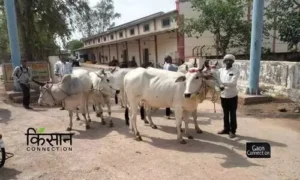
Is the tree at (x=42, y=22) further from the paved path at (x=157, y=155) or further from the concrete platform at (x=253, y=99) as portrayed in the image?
the concrete platform at (x=253, y=99)

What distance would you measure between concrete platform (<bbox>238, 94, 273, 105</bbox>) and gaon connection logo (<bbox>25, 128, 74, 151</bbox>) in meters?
5.79

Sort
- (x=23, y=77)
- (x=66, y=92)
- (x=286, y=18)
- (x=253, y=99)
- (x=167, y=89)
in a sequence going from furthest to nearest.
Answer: (x=286, y=18) → (x=23, y=77) → (x=253, y=99) → (x=66, y=92) → (x=167, y=89)

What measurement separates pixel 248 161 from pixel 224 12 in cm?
1101

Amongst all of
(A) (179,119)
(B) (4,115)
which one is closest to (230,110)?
(A) (179,119)

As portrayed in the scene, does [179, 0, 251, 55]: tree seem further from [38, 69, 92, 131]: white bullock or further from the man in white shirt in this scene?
[38, 69, 92, 131]: white bullock

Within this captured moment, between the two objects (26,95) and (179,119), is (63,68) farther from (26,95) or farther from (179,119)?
(179,119)

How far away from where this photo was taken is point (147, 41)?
1003 inches

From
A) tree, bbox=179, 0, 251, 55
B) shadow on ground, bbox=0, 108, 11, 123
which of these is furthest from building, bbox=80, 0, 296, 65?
shadow on ground, bbox=0, 108, 11, 123

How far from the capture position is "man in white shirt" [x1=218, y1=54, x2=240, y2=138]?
5934mm

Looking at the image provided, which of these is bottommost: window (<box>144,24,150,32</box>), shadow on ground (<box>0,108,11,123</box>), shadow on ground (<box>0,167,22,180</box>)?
shadow on ground (<box>0,167,22,180</box>)

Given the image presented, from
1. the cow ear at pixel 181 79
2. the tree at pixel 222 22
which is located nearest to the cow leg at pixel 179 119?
the cow ear at pixel 181 79

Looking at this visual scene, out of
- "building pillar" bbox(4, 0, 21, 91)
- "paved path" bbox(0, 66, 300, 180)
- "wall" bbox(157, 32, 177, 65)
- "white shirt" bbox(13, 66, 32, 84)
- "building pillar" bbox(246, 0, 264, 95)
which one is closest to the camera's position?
"paved path" bbox(0, 66, 300, 180)

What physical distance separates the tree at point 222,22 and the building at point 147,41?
3.56 metres

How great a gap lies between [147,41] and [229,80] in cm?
2008
